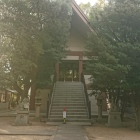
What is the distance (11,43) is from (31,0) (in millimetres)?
2679

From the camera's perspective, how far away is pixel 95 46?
12.1 metres

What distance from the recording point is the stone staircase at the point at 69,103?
13.8 m

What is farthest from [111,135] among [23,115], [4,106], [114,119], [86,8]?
[4,106]

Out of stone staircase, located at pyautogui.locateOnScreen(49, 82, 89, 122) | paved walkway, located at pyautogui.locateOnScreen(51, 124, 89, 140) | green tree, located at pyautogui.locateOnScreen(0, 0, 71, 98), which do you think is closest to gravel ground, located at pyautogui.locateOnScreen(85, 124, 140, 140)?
paved walkway, located at pyautogui.locateOnScreen(51, 124, 89, 140)

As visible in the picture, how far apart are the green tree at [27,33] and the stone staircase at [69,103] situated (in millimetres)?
3439

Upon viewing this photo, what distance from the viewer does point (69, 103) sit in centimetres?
1553

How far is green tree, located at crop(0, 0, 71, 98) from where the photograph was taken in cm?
1179

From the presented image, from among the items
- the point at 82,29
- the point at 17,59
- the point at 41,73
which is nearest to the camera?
the point at 17,59

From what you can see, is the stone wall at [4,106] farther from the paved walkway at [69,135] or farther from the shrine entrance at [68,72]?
the paved walkway at [69,135]

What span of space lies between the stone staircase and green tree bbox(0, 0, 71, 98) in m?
3.44

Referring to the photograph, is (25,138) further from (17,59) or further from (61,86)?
(61,86)

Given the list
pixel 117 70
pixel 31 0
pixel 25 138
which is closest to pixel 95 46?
pixel 117 70

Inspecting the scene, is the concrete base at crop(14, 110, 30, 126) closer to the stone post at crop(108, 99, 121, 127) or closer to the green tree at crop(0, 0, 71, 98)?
the green tree at crop(0, 0, 71, 98)

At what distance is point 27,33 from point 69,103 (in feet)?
20.2
